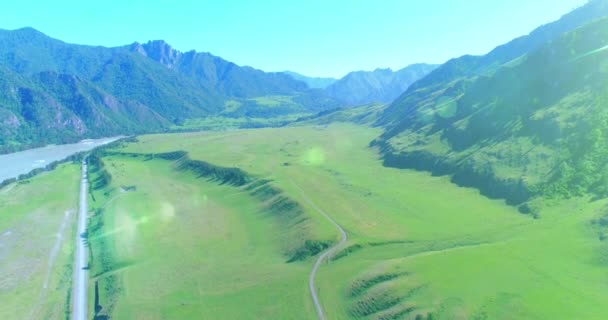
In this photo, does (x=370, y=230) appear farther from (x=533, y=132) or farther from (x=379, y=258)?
(x=533, y=132)

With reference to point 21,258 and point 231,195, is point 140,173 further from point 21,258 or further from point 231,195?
A: point 21,258

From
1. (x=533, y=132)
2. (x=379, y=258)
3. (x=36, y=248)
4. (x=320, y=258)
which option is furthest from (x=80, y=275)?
(x=533, y=132)

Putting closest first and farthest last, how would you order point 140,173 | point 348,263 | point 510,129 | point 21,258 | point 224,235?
point 348,263, point 21,258, point 224,235, point 510,129, point 140,173

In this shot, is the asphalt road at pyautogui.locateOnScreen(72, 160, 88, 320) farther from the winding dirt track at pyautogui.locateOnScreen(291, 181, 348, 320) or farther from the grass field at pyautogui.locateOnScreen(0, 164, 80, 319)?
the winding dirt track at pyautogui.locateOnScreen(291, 181, 348, 320)

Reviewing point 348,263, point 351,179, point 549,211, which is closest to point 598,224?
point 549,211

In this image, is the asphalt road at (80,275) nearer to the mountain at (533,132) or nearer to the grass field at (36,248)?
the grass field at (36,248)

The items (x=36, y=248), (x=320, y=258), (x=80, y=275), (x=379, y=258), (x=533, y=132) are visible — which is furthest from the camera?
(x=533, y=132)

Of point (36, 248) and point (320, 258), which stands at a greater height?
point (36, 248)
